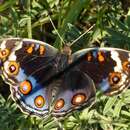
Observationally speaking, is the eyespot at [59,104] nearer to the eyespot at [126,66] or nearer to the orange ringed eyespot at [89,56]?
the orange ringed eyespot at [89,56]

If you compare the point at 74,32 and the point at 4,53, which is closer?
the point at 4,53

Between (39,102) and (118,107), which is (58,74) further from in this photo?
(118,107)

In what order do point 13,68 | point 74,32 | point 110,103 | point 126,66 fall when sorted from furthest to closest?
point 74,32 → point 110,103 → point 13,68 → point 126,66

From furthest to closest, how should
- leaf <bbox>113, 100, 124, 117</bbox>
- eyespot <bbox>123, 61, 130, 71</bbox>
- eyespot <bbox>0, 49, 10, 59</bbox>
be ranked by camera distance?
leaf <bbox>113, 100, 124, 117</bbox>, eyespot <bbox>0, 49, 10, 59</bbox>, eyespot <bbox>123, 61, 130, 71</bbox>

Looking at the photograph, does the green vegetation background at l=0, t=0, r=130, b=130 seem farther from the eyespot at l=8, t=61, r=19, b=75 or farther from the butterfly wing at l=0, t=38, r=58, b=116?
the eyespot at l=8, t=61, r=19, b=75

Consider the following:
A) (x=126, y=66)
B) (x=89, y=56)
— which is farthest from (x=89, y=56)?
(x=126, y=66)

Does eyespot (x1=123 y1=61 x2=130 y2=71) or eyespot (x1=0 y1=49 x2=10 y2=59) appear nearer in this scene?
eyespot (x1=123 y1=61 x2=130 y2=71)

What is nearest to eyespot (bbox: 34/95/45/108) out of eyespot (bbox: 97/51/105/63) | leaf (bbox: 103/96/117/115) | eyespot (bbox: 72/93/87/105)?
eyespot (bbox: 72/93/87/105)
